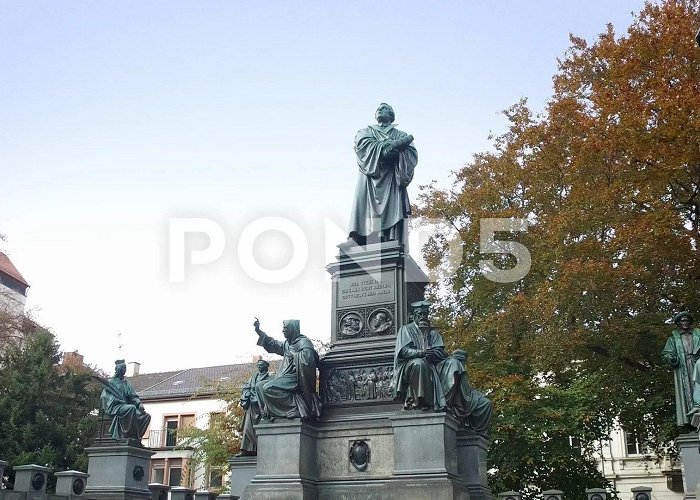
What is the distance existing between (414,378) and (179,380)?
4636 centimetres

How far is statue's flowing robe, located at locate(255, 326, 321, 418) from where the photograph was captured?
1082 cm

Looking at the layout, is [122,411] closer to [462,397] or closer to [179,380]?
[462,397]

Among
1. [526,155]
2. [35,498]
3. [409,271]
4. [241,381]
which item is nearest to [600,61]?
[526,155]

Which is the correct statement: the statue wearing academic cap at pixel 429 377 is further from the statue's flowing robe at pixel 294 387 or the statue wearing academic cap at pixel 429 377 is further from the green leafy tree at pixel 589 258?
the green leafy tree at pixel 589 258

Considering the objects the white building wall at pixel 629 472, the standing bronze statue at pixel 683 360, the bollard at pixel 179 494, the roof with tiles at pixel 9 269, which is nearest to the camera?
the standing bronze statue at pixel 683 360

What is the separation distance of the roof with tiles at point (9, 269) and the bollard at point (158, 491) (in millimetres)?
39219

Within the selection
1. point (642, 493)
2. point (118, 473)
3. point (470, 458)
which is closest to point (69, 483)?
point (118, 473)

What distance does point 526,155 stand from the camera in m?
23.4

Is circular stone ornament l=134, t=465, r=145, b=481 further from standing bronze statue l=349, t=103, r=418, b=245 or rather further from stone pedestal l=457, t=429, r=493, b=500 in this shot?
stone pedestal l=457, t=429, r=493, b=500

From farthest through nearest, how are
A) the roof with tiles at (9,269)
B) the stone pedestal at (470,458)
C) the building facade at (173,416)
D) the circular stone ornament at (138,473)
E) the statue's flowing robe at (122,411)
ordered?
the roof with tiles at (9,269), the building facade at (173,416), the statue's flowing robe at (122,411), the circular stone ornament at (138,473), the stone pedestal at (470,458)

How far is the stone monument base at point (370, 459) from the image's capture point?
9.69 meters

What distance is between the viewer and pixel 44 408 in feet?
84.5

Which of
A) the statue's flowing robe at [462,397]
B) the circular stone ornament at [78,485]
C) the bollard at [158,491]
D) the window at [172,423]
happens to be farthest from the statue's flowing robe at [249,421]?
the window at [172,423]

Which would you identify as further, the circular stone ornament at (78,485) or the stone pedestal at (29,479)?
the circular stone ornament at (78,485)
